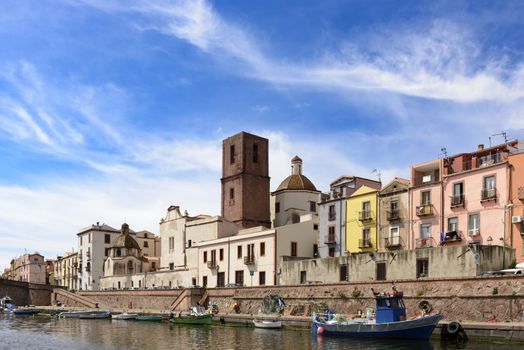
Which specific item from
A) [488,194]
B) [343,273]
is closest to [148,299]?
[343,273]

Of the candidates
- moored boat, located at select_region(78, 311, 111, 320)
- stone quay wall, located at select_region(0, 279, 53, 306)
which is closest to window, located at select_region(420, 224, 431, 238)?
moored boat, located at select_region(78, 311, 111, 320)

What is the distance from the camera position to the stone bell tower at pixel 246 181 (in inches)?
2891

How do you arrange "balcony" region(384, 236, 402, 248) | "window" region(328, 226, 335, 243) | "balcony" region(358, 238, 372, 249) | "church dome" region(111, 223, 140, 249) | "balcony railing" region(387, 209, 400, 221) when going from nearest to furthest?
"balcony" region(384, 236, 402, 248)
"balcony railing" region(387, 209, 400, 221)
"balcony" region(358, 238, 372, 249)
"window" region(328, 226, 335, 243)
"church dome" region(111, 223, 140, 249)

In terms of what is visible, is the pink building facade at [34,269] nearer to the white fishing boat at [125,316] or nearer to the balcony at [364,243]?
the white fishing boat at [125,316]

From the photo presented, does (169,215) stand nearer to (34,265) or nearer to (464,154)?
(464,154)

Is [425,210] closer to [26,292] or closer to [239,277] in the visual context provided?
[239,277]

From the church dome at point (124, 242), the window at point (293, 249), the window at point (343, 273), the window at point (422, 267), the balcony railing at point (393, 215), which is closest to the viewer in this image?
the window at point (422, 267)

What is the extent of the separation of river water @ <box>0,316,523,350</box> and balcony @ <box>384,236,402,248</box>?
12.7 m

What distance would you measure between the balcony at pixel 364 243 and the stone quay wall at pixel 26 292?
212 ft

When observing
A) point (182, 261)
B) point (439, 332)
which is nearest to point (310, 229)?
point (182, 261)

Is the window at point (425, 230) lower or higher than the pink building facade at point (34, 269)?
higher

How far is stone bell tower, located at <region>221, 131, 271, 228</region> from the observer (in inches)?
2891

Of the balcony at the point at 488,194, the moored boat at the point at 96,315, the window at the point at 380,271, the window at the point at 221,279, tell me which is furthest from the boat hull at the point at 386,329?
the moored boat at the point at 96,315

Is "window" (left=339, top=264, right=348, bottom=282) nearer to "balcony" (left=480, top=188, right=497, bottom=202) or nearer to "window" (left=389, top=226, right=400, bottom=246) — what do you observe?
"window" (left=389, top=226, right=400, bottom=246)
